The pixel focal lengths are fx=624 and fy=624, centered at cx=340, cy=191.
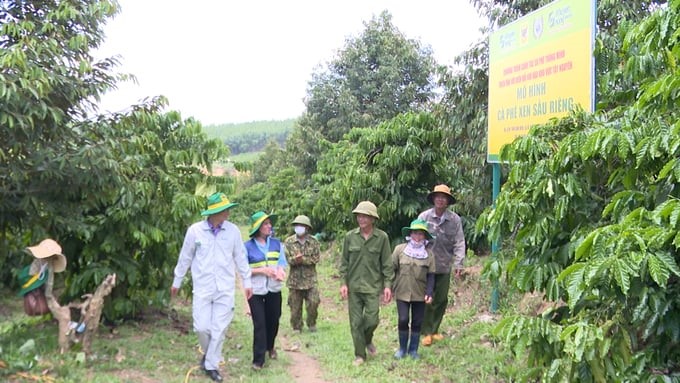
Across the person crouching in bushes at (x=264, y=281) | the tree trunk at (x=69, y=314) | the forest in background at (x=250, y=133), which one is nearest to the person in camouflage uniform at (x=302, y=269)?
the person crouching in bushes at (x=264, y=281)

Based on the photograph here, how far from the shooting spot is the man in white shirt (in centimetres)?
575

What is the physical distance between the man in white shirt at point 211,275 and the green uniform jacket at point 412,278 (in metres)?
1.87

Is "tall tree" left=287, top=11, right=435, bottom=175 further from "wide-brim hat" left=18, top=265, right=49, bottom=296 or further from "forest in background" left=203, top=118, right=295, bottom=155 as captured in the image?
"forest in background" left=203, top=118, right=295, bottom=155

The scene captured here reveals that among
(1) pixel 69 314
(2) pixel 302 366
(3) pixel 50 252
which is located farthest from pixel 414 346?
(3) pixel 50 252

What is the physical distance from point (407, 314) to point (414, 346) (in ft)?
1.23

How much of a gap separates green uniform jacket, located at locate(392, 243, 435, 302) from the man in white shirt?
1873mm

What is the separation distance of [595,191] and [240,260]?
10.9 ft

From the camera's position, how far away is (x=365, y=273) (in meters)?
6.59

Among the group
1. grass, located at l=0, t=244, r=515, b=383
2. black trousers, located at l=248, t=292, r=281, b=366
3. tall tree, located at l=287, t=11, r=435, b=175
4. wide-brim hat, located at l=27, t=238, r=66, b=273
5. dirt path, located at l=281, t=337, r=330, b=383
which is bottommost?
dirt path, located at l=281, t=337, r=330, b=383

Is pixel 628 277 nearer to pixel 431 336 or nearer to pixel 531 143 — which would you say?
pixel 531 143

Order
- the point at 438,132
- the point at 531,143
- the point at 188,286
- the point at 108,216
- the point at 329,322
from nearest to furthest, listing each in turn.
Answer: the point at 531,143 → the point at 108,216 → the point at 188,286 → the point at 329,322 → the point at 438,132

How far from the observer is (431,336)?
7.52 meters

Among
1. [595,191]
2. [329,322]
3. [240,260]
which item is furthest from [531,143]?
[329,322]

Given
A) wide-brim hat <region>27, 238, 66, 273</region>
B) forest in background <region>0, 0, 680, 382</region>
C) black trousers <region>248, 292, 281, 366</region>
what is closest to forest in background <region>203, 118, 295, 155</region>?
forest in background <region>0, 0, 680, 382</region>
